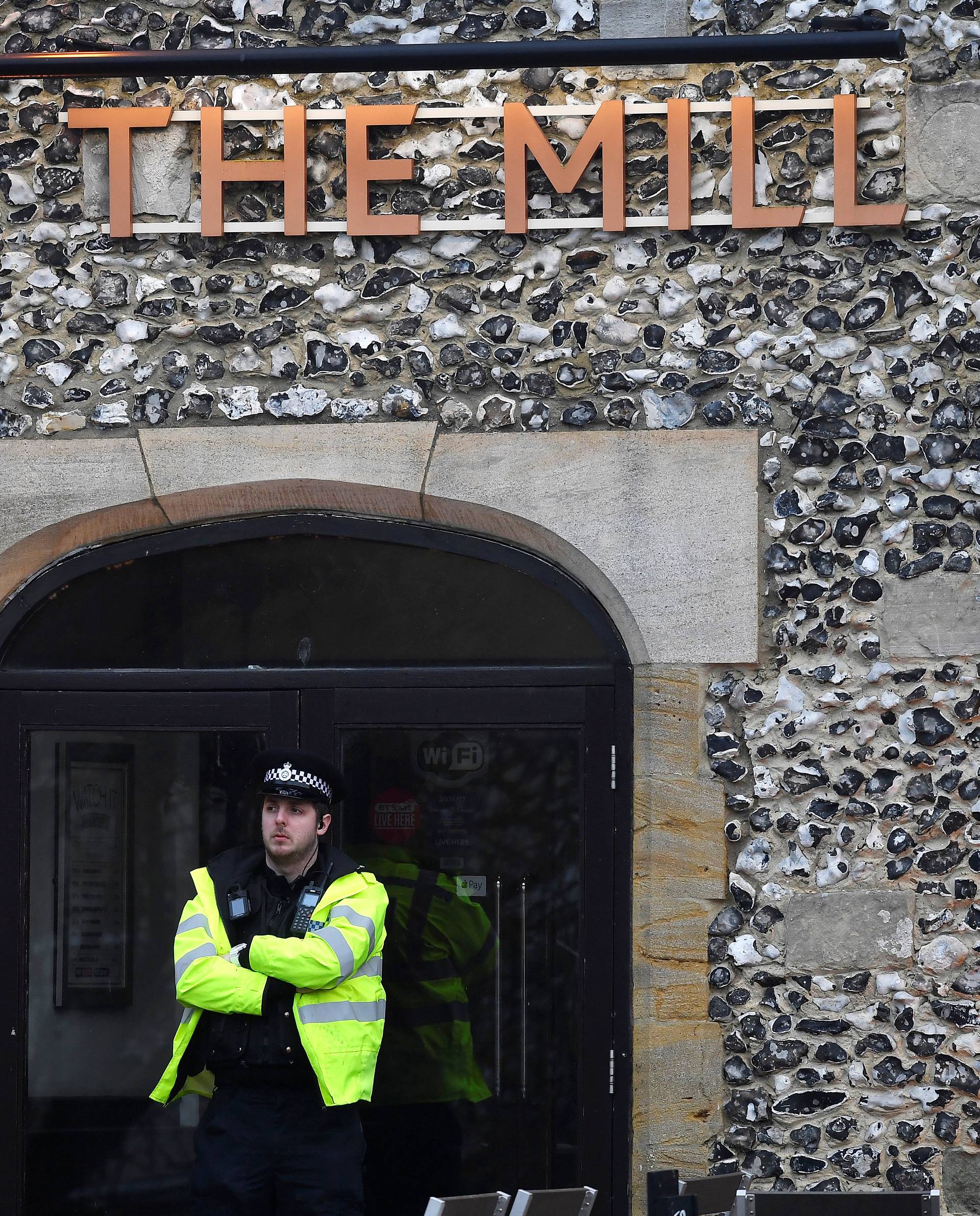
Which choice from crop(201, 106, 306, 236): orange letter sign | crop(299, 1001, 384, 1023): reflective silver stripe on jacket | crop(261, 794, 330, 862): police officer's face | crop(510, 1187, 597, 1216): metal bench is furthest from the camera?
crop(201, 106, 306, 236): orange letter sign

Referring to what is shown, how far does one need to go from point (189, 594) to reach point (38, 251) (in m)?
1.25

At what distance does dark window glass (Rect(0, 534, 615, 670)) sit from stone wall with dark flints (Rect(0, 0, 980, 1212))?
46 centimetres

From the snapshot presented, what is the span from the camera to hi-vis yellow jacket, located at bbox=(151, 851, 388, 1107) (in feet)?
13.1

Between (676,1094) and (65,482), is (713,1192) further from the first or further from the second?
(65,482)

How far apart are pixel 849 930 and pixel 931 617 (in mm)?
1008

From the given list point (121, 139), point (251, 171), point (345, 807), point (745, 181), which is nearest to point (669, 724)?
point (345, 807)

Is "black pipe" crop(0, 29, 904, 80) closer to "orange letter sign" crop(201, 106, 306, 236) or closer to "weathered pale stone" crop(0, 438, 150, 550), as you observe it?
"orange letter sign" crop(201, 106, 306, 236)

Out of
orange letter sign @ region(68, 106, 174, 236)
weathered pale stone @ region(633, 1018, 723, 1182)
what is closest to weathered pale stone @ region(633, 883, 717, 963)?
weathered pale stone @ region(633, 1018, 723, 1182)

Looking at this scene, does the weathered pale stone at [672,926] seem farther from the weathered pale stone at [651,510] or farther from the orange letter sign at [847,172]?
the orange letter sign at [847,172]

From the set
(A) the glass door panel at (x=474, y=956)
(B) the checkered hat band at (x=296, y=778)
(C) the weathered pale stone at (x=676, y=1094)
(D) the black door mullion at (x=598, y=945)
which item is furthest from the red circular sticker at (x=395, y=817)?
(C) the weathered pale stone at (x=676, y=1094)

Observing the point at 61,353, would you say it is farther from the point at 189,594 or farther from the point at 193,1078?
the point at 193,1078

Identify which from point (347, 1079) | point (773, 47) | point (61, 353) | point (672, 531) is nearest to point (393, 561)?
point (672, 531)

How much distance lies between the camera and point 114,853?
201 inches

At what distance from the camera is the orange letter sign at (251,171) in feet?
16.4
